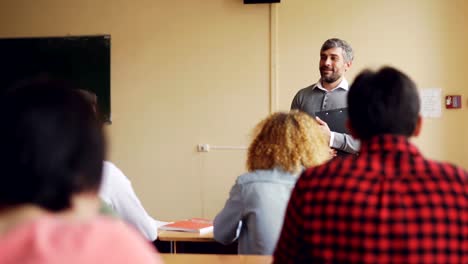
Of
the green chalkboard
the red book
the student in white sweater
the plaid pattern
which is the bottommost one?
the red book

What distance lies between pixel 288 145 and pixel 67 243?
1.47 meters

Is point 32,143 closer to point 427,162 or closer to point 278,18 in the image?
point 427,162

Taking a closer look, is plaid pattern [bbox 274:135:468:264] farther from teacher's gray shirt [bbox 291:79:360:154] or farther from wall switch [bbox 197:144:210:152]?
wall switch [bbox 197:144:210:152]

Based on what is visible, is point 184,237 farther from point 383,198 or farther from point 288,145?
point 383,198

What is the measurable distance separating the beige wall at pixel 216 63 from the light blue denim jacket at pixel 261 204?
3.02 metres

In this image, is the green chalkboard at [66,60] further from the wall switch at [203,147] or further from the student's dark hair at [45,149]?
the student's dark hair at [45,149]

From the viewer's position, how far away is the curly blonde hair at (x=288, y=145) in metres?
2.23

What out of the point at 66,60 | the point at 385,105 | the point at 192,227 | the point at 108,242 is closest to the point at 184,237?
the point at 192,227

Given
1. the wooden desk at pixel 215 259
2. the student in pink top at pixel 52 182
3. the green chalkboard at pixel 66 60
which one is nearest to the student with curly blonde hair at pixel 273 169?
the wooden desk at pixel 215 259

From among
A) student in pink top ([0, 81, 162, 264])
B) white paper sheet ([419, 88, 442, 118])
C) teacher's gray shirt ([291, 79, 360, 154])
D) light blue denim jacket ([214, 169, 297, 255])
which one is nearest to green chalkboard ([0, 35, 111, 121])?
teacher's gray shirt ([291, 79, 360, 154])

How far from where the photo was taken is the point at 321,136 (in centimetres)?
231

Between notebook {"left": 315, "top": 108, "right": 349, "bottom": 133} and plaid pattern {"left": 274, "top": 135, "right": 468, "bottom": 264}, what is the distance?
6.63 feet

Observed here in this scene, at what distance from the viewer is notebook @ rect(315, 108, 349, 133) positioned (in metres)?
3.40

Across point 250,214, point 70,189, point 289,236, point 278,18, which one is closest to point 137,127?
point 278,18
